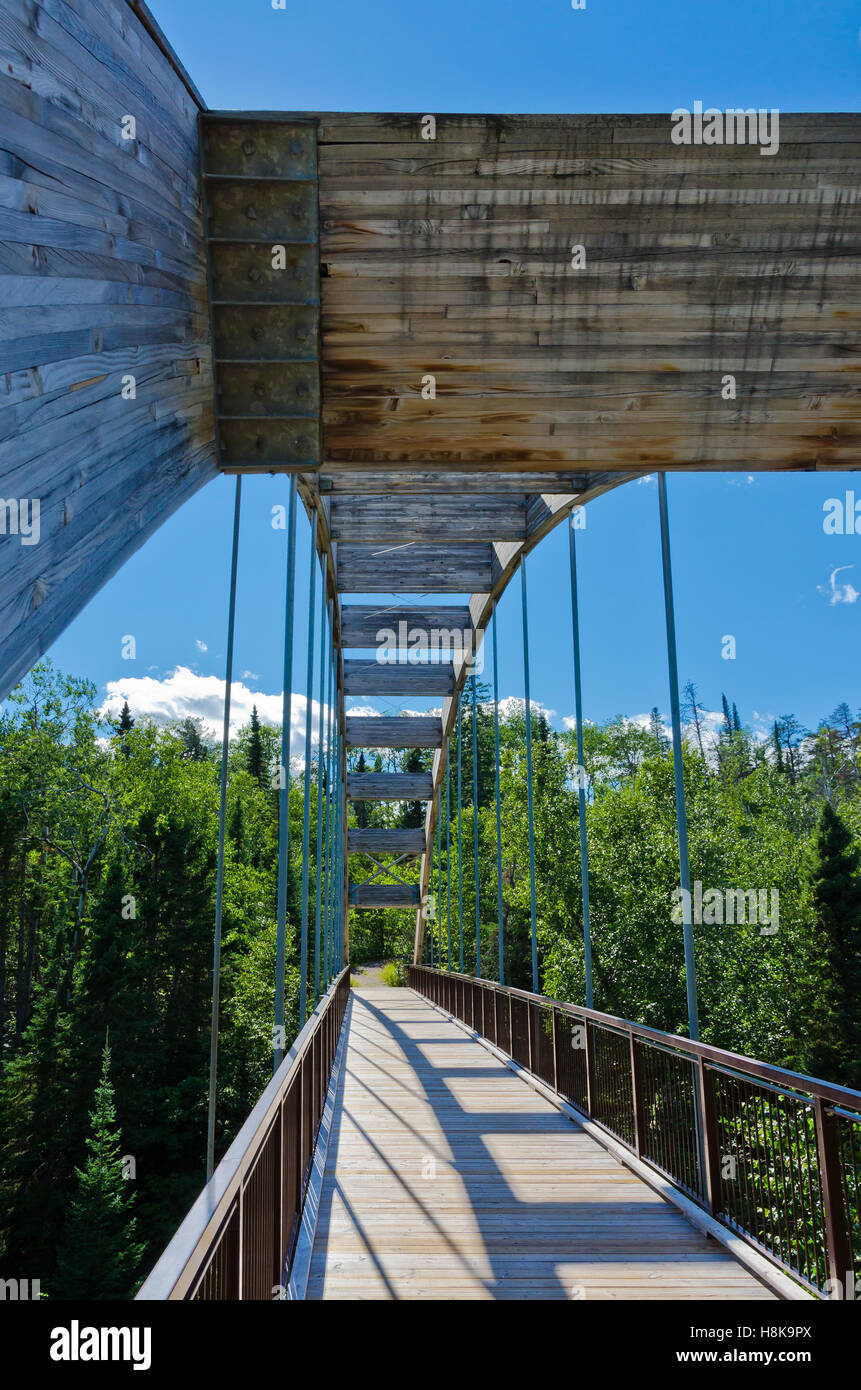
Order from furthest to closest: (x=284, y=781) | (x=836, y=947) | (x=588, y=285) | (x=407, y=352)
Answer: (x=836, y=947)
(x=284, y=781)
(x=407, y=352)
(x=588, y=285)

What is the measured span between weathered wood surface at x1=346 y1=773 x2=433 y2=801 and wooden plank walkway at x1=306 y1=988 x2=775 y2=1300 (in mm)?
15250

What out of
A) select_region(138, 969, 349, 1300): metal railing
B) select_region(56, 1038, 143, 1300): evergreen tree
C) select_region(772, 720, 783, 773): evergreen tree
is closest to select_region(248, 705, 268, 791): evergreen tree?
select_region(772, 720, 783, 773): evergreen tree

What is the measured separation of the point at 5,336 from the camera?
5.39 ft

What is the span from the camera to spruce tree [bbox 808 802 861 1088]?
20688 mm

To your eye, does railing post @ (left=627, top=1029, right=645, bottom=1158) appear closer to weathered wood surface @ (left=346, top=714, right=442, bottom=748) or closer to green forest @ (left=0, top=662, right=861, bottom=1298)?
green forest @ (left=0, top=662, right=861, bottom=1298)

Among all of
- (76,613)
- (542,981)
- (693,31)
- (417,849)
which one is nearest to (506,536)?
(693,31)

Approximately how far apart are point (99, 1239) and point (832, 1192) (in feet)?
67.1

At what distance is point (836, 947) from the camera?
872 inches

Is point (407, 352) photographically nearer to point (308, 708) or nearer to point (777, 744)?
point (308, 708)

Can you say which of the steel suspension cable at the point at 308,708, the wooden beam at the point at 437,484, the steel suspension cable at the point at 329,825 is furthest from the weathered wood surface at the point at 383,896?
the wooden beam at the point at 437,484

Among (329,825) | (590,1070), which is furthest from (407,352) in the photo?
(329,825)

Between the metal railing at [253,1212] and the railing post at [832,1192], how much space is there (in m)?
1.82

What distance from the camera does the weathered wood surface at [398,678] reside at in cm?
1698

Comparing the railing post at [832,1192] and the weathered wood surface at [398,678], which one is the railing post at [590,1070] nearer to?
the railing post at [832,1192]
